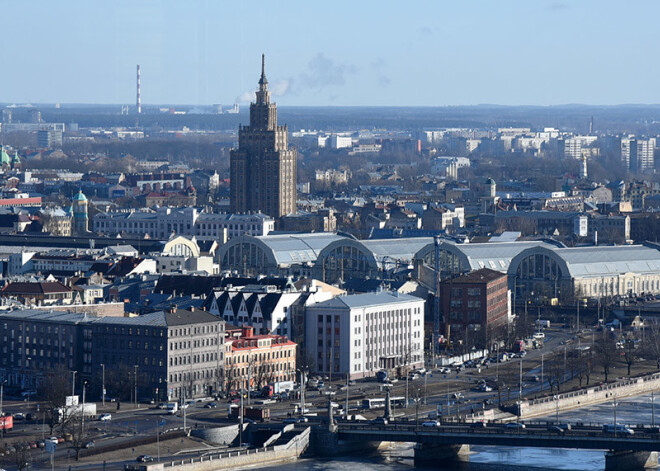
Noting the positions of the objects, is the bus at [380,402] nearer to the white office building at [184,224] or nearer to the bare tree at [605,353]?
the bare tree at [605,353]

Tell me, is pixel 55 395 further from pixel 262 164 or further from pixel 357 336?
pixel 262 164

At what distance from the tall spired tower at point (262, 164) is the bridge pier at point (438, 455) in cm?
6968

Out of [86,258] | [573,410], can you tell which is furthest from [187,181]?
[573,410]

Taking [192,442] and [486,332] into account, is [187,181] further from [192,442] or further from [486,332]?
[192,442]

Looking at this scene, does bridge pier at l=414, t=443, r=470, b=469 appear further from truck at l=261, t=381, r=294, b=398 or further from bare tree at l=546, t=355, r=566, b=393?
bare tree at l=546, t=355, r=566, b=393

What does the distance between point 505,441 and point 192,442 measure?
311 inches

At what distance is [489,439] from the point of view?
53.9 meters

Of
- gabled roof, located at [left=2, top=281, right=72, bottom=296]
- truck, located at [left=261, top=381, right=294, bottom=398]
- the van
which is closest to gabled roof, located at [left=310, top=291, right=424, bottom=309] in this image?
truck, located at [left=261, top=381, right=294, bottom=398]

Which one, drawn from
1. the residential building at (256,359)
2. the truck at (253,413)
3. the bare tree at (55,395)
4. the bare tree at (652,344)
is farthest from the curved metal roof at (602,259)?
the truck at (253,413)

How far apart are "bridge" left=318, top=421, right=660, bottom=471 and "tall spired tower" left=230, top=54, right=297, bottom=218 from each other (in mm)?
69010

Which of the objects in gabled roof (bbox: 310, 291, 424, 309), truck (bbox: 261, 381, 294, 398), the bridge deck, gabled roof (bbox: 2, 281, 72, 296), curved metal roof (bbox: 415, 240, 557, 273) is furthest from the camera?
curved metal roof (bbox: 415, 240, 557, 273)

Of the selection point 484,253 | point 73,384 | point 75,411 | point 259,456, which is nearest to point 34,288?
point 73,384

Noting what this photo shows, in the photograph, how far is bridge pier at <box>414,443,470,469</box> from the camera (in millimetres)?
54906

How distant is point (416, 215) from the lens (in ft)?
438
